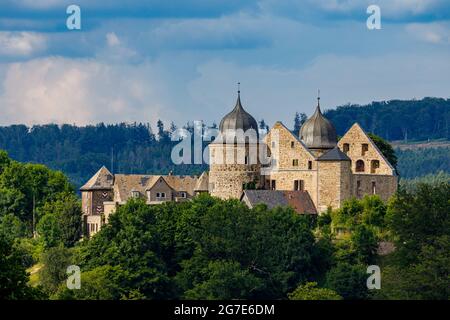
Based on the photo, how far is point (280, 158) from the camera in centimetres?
8581

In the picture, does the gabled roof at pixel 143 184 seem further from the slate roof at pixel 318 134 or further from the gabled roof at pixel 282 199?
the slate roof at pixel 318 134

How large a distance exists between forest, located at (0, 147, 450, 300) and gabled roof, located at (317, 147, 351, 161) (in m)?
2.25

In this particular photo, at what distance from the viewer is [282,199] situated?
84000mm

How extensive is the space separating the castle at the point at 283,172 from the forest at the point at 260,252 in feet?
4.61

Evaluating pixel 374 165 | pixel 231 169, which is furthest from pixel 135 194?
pixel 374 165

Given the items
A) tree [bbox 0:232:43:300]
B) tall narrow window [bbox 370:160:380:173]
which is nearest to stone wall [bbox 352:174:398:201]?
tall narrow window [bbox 370:160:380:173]

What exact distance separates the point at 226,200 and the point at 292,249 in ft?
16.9

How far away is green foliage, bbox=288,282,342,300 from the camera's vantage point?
242 feet

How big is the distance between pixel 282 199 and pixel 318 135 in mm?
4998

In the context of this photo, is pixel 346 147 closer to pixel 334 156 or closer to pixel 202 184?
pixel 334 156

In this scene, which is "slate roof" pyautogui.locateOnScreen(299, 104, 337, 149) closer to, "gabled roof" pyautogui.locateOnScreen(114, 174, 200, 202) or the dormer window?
"gabled roof" pyautogui.locateOnScreen(114, 174, 200, 202)

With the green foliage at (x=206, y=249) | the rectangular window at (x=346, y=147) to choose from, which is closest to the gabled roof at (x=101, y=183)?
the green foliage at (x=206, y=249)

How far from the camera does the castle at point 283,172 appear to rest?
8362cm
